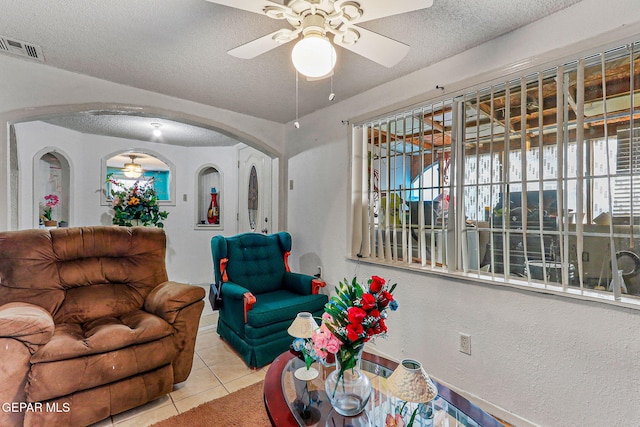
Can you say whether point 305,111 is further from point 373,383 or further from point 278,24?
point 373,383

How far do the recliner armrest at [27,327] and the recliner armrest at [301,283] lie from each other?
6.02ft

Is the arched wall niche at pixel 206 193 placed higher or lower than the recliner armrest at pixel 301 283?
higher

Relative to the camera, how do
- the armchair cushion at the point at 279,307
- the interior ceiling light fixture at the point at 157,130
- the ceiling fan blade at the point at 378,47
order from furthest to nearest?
the interior ceiling light fixture at the point at 157,130 < the armchair cushion at the point at 279,307 < the ceiling fan blade at the point at 378,47

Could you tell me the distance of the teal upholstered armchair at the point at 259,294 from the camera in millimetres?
2426

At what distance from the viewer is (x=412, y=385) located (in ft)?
3.51

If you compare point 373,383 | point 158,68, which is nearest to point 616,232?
point 373,383

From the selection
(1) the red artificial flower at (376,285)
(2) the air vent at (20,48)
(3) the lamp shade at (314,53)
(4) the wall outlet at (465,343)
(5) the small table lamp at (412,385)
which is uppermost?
(2) the air vent at (20,48)

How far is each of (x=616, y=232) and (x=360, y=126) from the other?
1986 mm

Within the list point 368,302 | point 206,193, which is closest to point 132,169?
point 206,193

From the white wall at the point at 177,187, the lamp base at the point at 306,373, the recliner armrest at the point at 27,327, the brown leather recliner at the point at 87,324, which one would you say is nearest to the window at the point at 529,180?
the lamp base at the point at 306,373

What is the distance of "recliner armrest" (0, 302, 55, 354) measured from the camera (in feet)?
4.88

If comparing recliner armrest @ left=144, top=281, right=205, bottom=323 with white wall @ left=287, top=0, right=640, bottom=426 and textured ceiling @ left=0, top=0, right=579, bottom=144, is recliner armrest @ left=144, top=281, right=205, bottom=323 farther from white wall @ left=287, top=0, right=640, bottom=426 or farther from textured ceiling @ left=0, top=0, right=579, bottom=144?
textured ceiling @ left=0, top=0, right=579, bottom=144

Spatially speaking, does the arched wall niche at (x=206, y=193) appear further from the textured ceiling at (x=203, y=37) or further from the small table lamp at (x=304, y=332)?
the small table lamp at (x=304, y=332)

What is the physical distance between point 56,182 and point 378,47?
4.89 m
